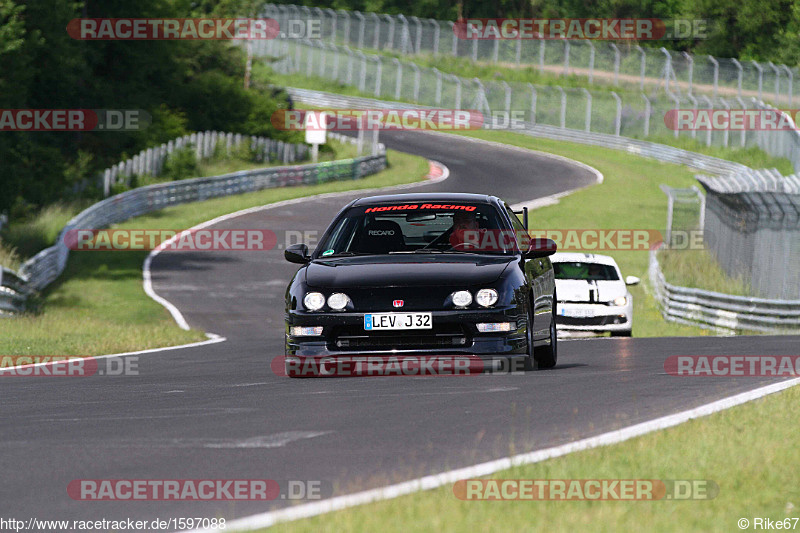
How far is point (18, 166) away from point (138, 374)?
2282 cm

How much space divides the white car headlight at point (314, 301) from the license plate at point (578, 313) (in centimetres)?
1033

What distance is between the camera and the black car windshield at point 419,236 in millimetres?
11555

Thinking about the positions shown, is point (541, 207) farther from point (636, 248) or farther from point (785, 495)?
point (785, 495)

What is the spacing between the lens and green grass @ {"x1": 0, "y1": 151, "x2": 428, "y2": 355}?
17.7 meters

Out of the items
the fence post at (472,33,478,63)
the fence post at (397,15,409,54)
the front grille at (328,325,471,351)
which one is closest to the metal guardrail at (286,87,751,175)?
the fence post at (472,33,478,63)

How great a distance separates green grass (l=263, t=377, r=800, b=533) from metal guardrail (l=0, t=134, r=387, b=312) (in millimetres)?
15502

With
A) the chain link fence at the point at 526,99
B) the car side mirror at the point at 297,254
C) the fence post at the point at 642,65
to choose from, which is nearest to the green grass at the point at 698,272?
the car side mirror at the point at 297,254

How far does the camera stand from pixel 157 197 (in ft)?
137

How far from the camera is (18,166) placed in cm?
3444

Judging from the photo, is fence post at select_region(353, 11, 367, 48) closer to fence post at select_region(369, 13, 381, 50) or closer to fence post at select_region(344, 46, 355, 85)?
fence post at select_region(369, 13, 381, 50)

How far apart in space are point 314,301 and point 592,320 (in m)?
10.5

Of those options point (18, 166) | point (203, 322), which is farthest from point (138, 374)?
point (18, 166)

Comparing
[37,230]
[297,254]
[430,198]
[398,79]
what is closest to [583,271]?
[430,198]

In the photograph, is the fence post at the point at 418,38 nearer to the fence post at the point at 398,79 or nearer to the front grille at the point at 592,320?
the fence post at the point at 398,79
